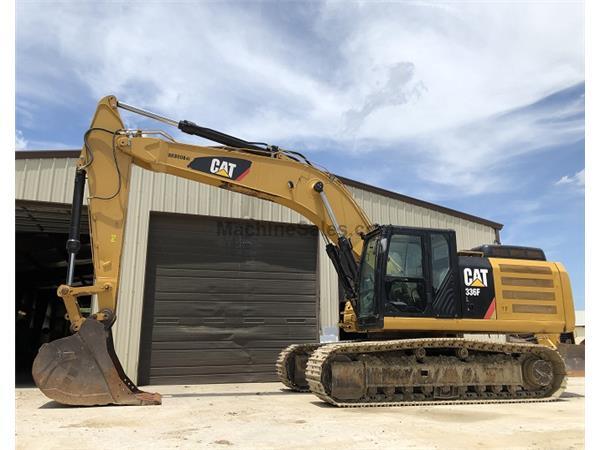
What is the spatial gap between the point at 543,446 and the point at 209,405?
541 cm

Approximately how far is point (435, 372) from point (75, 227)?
23.0ft

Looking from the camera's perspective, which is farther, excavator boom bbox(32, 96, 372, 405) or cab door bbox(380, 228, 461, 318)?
cab door bbox(380, 228, 461, 318)

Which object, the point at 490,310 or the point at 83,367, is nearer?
the point at 83,367

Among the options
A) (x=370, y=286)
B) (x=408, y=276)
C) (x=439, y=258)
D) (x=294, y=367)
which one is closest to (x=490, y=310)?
Answer: (x=439, y=258)

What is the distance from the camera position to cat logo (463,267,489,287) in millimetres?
9844

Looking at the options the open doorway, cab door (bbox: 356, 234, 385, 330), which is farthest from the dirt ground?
the open doorway

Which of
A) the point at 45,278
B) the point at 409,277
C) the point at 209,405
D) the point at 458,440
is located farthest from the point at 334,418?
the point at 45,278

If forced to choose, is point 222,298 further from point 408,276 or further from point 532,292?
point 532,292

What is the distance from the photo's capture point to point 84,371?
8258mm

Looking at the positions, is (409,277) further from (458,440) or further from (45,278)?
(45,278)

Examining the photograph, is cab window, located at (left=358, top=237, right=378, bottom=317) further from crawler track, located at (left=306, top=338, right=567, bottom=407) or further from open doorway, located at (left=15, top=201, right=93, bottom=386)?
open doorway, located at (left=15, top=201, right=93, bottom=386)

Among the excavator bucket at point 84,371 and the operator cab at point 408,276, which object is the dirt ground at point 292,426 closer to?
the excavator bucket at point 84,371

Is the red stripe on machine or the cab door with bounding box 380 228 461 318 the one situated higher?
the cab door with bounding box 380 228 461 318

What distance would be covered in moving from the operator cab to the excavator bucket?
4435mm
